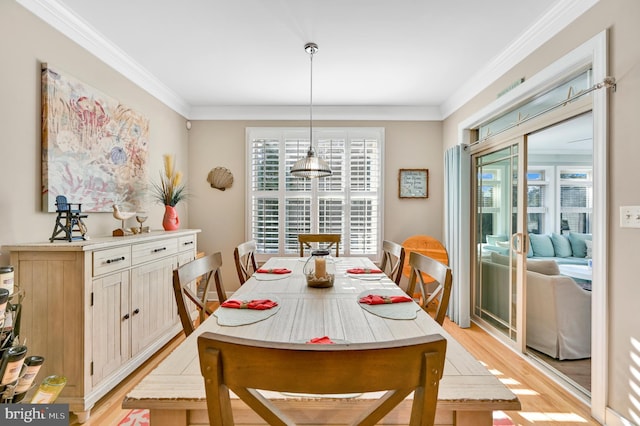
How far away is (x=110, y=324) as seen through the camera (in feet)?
6.88

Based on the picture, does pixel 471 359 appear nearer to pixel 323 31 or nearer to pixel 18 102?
pixel 323 31

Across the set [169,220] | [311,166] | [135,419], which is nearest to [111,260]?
[135,419]

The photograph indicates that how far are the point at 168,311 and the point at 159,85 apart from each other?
2399mm

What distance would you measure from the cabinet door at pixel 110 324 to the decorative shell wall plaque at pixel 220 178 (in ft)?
6.81

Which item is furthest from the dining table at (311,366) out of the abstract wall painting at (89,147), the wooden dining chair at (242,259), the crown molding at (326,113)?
the crown molding at (326,113)

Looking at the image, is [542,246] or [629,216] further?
[542,246]

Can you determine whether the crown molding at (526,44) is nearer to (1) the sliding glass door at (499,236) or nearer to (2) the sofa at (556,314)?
(1) the sliding glass door at (499,236)

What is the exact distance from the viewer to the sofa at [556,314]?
8.25 feet

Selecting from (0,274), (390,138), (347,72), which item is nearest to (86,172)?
(0,274)

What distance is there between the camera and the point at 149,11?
2143 mm

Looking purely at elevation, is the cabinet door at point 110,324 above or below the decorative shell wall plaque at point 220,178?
below

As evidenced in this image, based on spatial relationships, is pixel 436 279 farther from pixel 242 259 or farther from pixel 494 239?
pixel 494 239

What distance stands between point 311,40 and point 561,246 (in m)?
4.70

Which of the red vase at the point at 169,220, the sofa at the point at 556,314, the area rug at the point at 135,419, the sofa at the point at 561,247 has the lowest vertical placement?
the area rug at the point at 135,419
